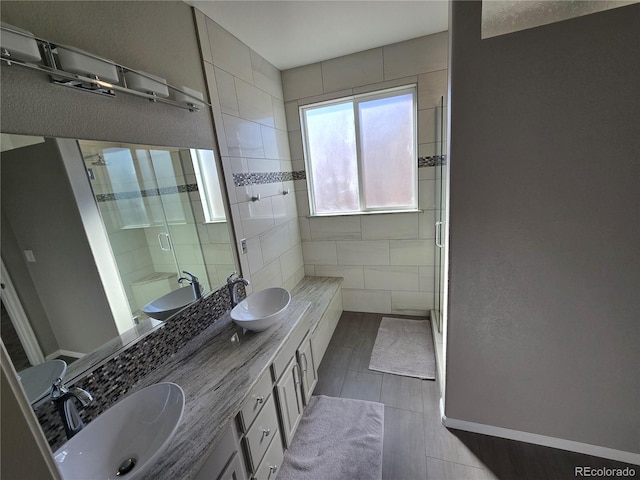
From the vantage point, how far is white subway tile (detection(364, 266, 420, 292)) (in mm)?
2980

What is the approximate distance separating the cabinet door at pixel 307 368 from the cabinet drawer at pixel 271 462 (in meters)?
0.41

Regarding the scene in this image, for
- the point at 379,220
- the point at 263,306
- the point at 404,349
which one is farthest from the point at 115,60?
the point at 404,349

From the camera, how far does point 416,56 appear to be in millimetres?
2477

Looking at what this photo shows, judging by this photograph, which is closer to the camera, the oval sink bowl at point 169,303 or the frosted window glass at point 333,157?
the oval sink bowl at point 169,303

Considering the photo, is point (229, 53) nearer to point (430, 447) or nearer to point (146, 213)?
point (146, 213)

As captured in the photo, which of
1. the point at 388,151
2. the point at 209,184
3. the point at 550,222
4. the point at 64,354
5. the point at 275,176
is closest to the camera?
the point at 64,354

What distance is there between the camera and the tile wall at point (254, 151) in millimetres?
1953

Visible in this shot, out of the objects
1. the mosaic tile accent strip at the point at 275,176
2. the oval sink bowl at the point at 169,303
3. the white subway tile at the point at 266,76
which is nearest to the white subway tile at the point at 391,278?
the mosaic tile accent strip at the point at 275,176

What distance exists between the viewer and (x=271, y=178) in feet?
8.59

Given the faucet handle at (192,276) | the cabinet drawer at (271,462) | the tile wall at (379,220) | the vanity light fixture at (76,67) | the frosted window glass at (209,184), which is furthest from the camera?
the tile wall at (379,220)

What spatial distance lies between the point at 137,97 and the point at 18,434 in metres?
1.44

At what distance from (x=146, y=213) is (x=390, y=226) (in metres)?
2.25

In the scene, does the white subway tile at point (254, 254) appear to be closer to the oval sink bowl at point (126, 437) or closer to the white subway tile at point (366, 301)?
the oval sink bowl at point (126, 437)

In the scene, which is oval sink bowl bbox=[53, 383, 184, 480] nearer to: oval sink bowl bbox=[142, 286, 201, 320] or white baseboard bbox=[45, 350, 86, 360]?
white baseboard bbox=[45, 350, 86, 360]
